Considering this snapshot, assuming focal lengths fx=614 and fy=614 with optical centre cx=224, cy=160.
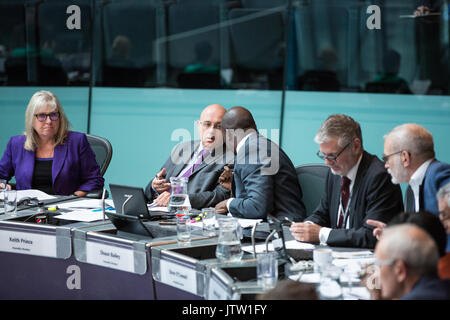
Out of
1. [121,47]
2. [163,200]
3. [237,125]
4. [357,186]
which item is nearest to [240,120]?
[237,125]

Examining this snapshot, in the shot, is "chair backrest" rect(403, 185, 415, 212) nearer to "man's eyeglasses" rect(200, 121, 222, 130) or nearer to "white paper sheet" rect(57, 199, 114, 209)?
"man's eyeglasses" rect(200, 121, 222, 130)

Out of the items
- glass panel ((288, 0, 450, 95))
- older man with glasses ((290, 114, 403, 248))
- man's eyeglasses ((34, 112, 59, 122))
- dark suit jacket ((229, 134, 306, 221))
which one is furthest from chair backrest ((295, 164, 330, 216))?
glass panel ((288, 0, 450, 95))

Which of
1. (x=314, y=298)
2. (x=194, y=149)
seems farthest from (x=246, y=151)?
(x=314, y=298)

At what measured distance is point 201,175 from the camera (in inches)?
153

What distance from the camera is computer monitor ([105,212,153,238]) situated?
289 cm

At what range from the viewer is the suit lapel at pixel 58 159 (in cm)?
410

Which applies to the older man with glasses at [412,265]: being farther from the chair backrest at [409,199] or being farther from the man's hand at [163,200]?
the man's hand at [163,200]

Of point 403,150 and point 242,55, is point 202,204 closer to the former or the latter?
point 403,150

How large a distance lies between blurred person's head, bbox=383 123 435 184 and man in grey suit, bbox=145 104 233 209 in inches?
53.4

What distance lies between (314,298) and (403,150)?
3.53 ft

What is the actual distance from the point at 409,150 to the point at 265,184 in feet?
2.99

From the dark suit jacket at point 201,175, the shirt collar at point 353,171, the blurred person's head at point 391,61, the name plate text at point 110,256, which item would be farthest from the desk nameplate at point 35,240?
the blurred person's head at point 391,61

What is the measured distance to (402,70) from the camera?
5258 mm

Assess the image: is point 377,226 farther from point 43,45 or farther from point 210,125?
point 43,45
